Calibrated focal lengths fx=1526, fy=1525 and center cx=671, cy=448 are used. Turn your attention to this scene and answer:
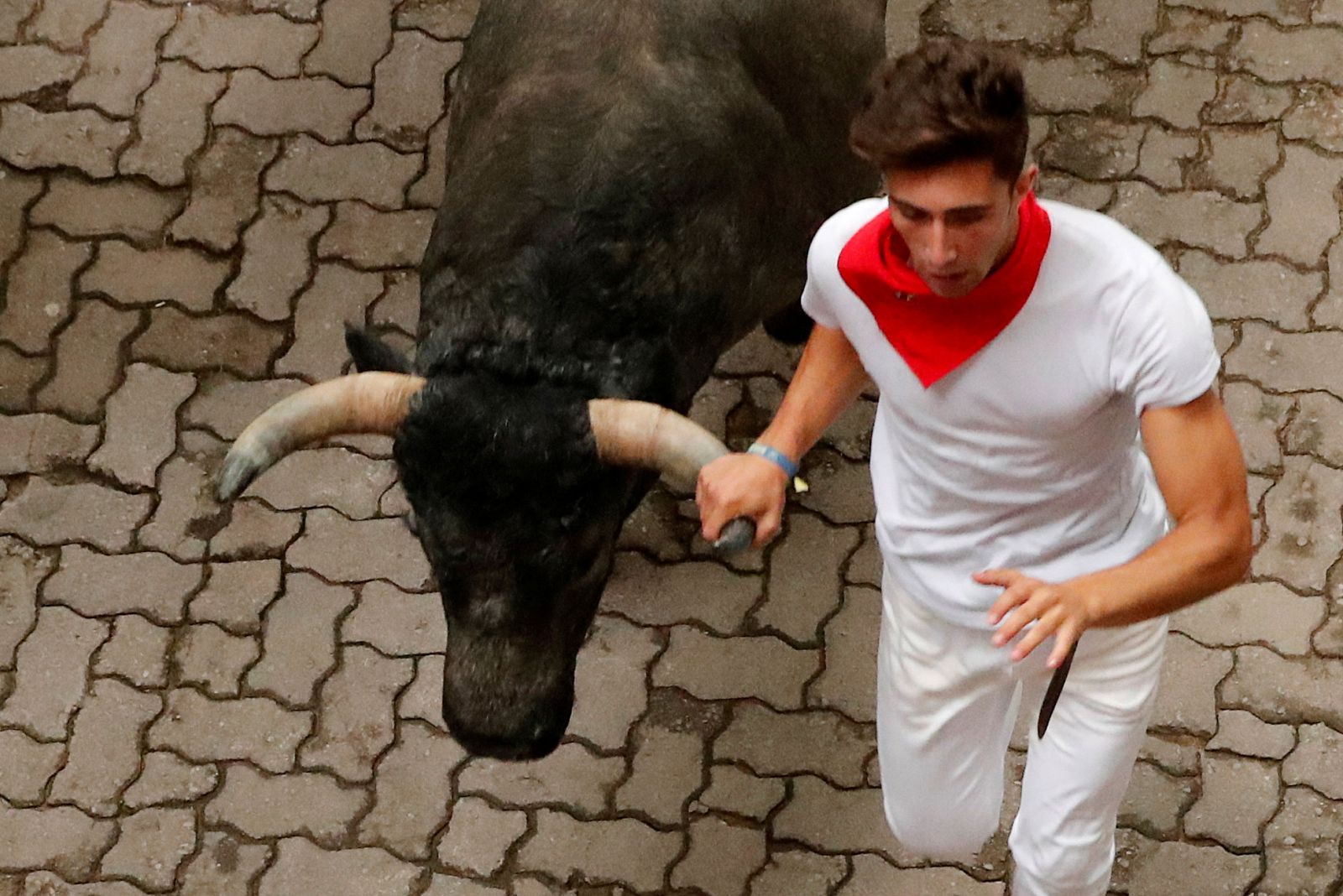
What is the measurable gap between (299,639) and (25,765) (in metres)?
1.00

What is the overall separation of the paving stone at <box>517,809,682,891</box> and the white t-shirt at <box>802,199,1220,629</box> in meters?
1.66

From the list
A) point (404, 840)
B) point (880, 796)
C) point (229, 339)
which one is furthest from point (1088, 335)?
point (229, 339)

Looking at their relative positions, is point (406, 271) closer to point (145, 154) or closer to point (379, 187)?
point (379, 187)

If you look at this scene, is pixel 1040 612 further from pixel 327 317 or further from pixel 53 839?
pixel 327 317

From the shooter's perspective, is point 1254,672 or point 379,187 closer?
point 1254,672

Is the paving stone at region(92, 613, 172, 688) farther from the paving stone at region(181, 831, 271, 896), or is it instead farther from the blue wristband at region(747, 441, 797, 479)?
the blue wristband at region(747, 441, 797, 479)

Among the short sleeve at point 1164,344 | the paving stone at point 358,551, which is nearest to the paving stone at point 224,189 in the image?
the paving stone at point 358,551

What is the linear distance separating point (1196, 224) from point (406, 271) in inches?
120

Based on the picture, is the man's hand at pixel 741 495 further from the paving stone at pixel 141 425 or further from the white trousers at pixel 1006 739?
the paving stone at pixel 141 425

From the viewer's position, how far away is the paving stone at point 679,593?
17.4ft

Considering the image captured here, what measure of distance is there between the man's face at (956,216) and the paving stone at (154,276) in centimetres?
387

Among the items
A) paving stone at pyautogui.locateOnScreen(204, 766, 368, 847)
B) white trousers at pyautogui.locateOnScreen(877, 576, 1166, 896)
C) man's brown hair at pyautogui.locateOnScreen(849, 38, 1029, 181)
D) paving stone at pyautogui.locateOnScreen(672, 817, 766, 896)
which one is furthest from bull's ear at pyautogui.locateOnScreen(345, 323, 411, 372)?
paving stone at pyautogui.locateOnScreen(672, 817, 766, 896)

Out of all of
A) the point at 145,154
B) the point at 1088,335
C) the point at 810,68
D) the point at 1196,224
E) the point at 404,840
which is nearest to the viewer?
the point at 1088,335

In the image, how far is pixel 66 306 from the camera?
598 centimetres
